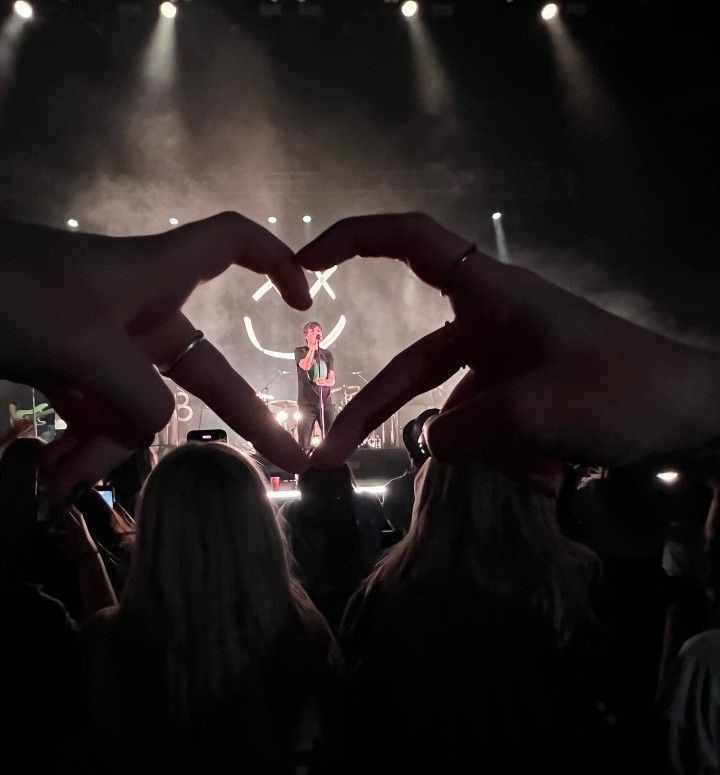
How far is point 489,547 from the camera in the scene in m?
1.10

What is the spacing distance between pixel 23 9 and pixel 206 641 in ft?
18.1

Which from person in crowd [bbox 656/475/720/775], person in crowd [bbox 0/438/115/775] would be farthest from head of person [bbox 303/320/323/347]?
person in crowd [bbox 656/475/720/775]

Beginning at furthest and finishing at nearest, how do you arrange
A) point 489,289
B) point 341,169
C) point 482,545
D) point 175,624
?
1. point 341,169
2. point 482,545
3. point 175,624
4. point 489,289

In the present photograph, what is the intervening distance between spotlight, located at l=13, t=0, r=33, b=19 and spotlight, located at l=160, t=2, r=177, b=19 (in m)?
0.94

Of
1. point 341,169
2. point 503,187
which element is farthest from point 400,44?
point 503,187

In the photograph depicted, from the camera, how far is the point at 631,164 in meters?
5.94

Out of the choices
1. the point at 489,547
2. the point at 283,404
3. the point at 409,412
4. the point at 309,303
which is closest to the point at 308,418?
the point at 283,404

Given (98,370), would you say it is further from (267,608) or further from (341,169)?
(341,169)

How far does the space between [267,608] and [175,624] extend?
0.14 m

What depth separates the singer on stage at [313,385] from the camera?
17.9 ft

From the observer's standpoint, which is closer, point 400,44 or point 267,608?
point 267,608

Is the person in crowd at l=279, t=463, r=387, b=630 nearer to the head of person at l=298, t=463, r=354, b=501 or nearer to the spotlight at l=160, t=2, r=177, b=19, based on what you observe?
the head of person at l=298, t=463, r=354, b=501

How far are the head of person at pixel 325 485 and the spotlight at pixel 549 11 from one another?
15.1ft

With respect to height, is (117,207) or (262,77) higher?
(262,77)
